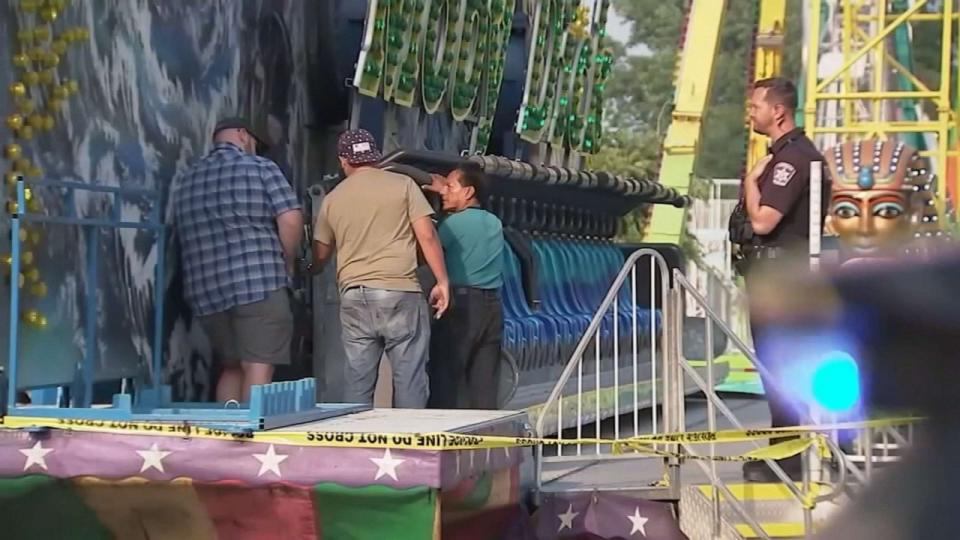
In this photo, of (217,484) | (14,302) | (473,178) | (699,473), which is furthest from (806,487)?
(14,302)

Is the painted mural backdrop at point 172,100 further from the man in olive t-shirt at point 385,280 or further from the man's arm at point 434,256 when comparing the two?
the man's arm at point 434,256

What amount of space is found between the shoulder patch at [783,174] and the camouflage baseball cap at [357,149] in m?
1.72

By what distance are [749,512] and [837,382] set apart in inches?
206

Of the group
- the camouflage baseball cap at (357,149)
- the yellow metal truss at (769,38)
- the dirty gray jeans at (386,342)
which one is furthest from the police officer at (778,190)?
the yellow metal truss at (769,38)

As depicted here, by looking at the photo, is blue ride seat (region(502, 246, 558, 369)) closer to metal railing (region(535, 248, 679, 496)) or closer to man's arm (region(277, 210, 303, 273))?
metal railing (region(535, 248, 679, 496))

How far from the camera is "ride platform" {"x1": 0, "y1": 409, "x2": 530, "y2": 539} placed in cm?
506

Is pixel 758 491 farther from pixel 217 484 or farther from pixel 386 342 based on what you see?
pixel 217 484

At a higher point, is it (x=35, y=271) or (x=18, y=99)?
(x=18, y=99)

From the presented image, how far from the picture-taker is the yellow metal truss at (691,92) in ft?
60.1

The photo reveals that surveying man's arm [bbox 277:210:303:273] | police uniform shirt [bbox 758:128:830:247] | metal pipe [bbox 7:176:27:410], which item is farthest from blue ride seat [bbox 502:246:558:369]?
metal pipe [bbox 7:176:27:410]

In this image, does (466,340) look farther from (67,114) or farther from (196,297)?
(67,114)

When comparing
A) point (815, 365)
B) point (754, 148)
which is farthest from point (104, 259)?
point (754, 148)

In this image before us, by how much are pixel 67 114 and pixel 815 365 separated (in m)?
4.97

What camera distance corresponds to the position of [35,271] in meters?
6.02
